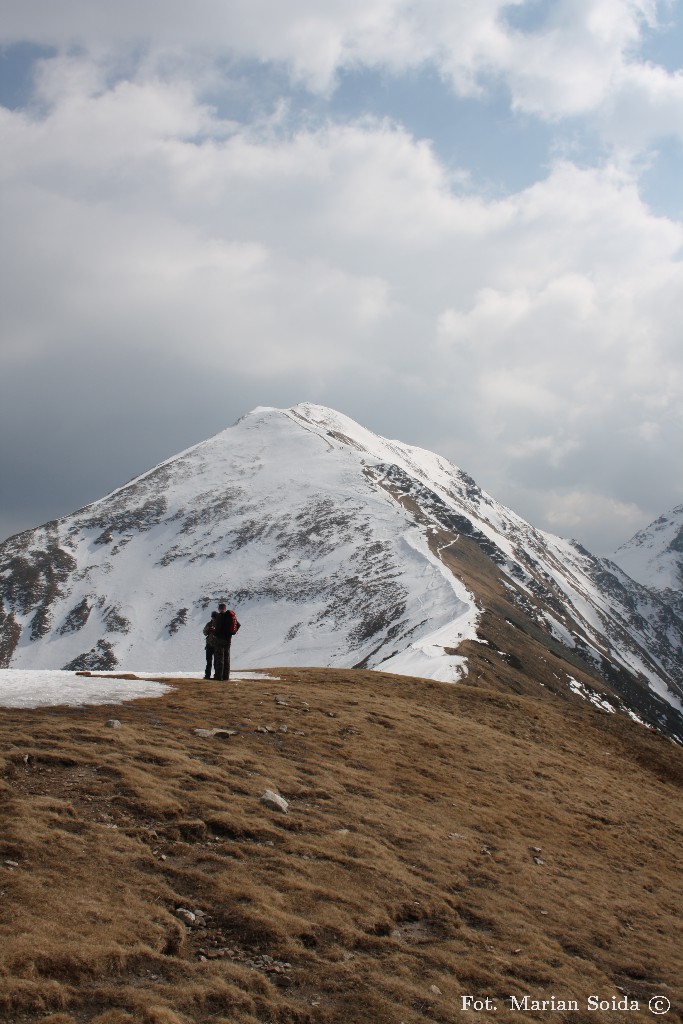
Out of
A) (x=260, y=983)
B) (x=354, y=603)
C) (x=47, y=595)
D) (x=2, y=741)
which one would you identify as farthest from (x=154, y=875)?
(x=47, y=595)

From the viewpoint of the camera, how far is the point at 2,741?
1506cm

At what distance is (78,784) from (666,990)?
426 inches

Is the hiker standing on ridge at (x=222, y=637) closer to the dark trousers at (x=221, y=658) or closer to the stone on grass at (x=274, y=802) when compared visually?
the dark trousers at (x=221, y=658)

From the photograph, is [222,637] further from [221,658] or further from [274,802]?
[274,802]

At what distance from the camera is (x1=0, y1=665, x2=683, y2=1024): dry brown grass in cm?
863

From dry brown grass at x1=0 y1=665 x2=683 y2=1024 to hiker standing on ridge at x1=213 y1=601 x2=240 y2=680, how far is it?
4382 mm

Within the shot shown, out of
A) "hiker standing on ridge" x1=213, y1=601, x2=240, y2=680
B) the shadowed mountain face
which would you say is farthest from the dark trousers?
the shadowed mountain face

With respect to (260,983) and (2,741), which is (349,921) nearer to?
(260,983)

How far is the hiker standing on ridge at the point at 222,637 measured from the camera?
27359mm

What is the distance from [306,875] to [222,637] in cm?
1652

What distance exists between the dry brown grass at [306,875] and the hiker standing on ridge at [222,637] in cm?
438

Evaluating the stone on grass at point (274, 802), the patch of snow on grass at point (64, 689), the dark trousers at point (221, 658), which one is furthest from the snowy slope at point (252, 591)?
the stone on grass at point (274, 802)

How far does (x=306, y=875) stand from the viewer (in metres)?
11.9

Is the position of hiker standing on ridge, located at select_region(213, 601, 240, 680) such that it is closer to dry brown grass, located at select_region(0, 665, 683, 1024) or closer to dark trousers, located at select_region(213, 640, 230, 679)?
dark trousers, located at select_region(213, 640, 230, 679)
